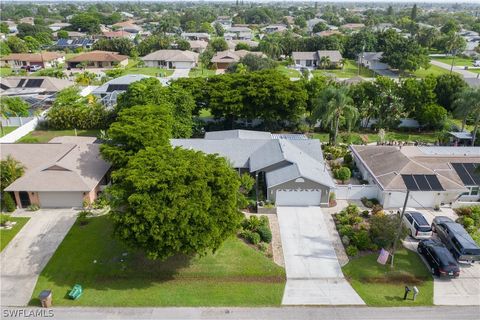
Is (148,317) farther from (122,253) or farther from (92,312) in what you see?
(122,253)

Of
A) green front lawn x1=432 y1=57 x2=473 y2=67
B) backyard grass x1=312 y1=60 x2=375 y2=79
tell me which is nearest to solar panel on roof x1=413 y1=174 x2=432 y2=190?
backyard grass x1=312 y1=60 x2=375 y2=79

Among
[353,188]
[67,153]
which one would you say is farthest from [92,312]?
[353,188]

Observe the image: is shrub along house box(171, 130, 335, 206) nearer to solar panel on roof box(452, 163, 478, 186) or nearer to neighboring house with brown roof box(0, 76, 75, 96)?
solar panel on roof box(452, 163, 478, 186)

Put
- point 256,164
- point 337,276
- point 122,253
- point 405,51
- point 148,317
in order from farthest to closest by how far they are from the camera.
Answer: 1. point 405,51
2. point 256,164
3. point 122,253
4. point 337,276
5. point 148,317

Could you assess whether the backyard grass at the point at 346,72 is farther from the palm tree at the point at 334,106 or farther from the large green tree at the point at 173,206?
the large green tree at the point at 173,206

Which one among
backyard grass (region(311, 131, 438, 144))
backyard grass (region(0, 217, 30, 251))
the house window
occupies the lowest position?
backyard grass (region(0, 217, 30, 251))
